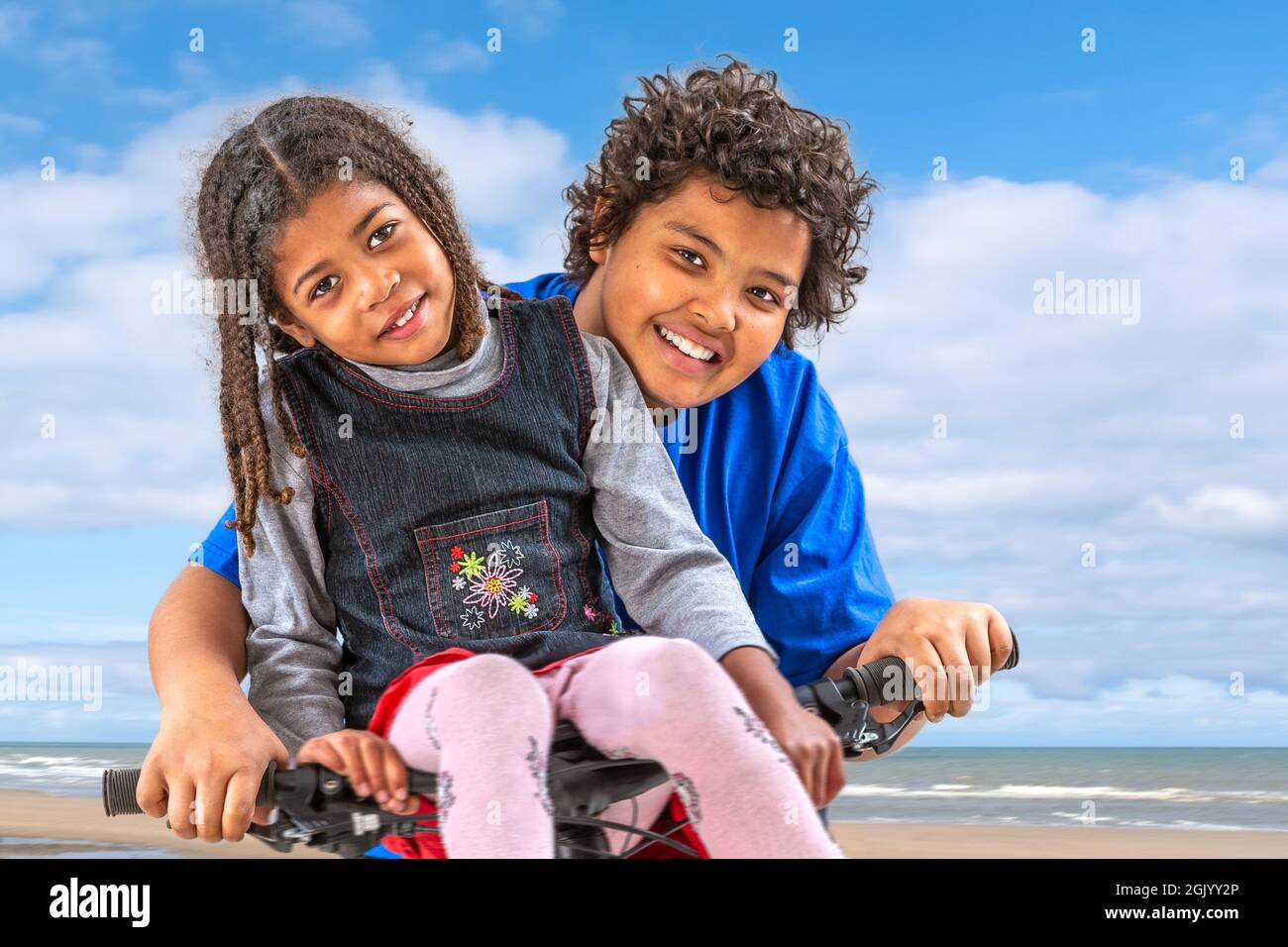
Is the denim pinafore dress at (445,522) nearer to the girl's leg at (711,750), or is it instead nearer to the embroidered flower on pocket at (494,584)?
the embroidered flower on pocket at (494,584)

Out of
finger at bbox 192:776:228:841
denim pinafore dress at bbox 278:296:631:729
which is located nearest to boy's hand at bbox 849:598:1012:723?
denim pinafore dress at bbox 278:296:631:729

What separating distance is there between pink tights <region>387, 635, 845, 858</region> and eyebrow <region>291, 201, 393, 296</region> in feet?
1.46

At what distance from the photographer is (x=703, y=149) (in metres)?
1.50

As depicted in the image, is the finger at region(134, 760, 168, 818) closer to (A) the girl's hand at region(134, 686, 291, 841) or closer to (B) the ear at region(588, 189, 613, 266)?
(A) the girl's hand at region(134, 686, 291, 841)

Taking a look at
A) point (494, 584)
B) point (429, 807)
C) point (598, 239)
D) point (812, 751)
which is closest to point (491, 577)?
point (494, 584)

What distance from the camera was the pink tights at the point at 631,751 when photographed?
0.91 metres

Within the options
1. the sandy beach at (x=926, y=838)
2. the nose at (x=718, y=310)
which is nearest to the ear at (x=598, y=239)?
the nose at (x=718, y=310)

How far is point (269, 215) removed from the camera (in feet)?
4.18

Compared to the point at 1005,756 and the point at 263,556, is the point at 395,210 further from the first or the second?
the point at 1005,756

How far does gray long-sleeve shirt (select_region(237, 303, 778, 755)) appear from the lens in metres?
1.20

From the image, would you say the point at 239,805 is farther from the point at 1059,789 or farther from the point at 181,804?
the point at 1059,789
